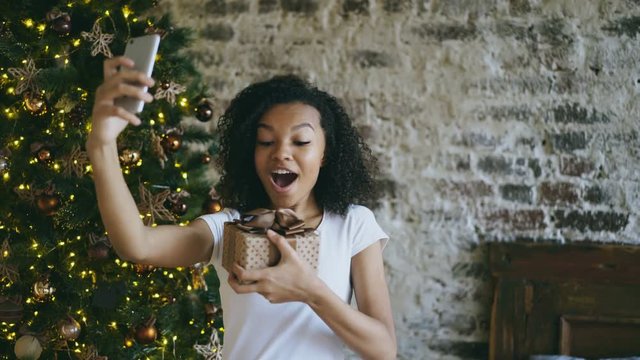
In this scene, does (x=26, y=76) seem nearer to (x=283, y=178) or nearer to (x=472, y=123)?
(x=283, y=178)

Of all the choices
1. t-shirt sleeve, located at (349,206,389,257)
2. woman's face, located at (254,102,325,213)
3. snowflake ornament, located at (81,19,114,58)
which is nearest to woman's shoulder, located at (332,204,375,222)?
t-shirt sleeve, located at (349,206,389,257)

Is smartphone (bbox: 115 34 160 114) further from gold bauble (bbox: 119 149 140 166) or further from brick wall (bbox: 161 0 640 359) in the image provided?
brick wall (bbox: 161 0 640 359)

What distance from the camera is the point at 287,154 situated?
1454mm

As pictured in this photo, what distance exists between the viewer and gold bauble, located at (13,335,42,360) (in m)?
2.30

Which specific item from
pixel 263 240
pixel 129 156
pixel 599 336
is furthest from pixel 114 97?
pixel 599 336

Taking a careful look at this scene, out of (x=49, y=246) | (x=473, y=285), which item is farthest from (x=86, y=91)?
(x=473, y=285)

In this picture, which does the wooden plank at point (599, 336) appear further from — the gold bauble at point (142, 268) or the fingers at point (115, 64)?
the fingers at point (115, 64)

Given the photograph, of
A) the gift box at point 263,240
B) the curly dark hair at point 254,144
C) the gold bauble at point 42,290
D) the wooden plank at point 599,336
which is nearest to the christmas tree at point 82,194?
the gold bauble at point 42,290

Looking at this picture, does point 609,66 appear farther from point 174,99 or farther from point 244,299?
point 244,299

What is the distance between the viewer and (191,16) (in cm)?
309

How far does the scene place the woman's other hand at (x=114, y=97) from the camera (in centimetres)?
109

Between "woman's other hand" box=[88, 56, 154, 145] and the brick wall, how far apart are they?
6.22 feet

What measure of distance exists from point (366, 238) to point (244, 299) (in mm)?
327

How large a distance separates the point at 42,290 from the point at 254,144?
118cm
